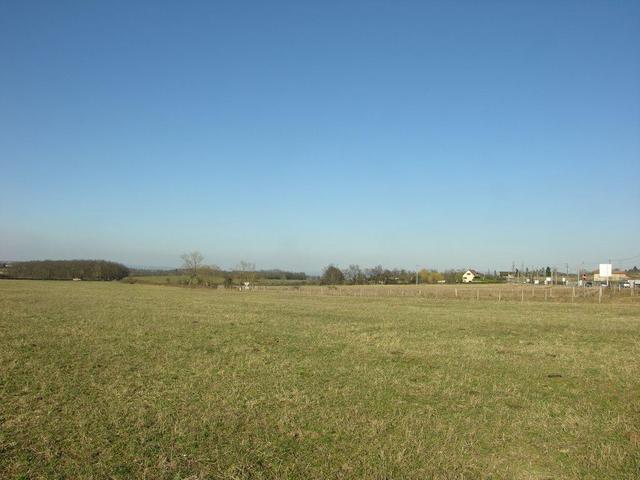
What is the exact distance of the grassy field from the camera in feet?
17.9

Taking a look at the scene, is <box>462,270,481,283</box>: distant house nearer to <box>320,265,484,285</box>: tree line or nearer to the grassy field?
<box>320,265,484,285</box>: tree line

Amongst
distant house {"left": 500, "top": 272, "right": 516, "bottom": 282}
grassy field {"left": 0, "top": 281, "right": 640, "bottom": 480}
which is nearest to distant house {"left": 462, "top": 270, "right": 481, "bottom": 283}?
distant house {"left": 500, "top": 272, "right": 516, "bottom": 282}

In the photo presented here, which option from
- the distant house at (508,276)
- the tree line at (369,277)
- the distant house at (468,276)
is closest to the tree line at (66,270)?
the tree line at (369,277)

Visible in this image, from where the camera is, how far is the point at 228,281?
101 metres

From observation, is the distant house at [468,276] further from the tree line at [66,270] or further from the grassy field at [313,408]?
the grassy field at [313,408]

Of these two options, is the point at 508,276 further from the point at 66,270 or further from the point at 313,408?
the point at 313,408

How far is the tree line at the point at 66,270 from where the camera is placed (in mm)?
117562

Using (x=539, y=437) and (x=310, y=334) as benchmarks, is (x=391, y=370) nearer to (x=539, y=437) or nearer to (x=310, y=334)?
(x=539, y=437)

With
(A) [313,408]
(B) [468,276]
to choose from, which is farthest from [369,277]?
(A) [313,408]

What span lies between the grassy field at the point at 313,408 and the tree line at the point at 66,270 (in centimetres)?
11810

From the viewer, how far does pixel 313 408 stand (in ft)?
25.2

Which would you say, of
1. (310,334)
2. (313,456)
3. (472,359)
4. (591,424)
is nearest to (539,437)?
(591,424)

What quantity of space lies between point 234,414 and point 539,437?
4.28 metres

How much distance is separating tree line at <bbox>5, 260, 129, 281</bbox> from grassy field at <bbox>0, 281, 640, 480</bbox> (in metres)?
118
